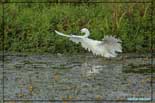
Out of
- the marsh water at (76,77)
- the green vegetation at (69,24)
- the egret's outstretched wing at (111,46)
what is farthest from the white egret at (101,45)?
the green vegetation at (69,24)

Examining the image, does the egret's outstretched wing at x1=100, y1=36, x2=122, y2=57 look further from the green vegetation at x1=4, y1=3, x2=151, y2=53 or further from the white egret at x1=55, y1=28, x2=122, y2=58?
the green vegetation at x1=4, y1=3, x2=151, y2=53

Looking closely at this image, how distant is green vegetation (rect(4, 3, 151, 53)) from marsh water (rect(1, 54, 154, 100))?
461 mm

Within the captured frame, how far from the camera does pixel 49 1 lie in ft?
46.4

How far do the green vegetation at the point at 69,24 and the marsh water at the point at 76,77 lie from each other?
46 cm

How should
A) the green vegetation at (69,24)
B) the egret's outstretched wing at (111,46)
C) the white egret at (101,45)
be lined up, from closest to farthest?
the white egret at (101,45) < the egret's outstretched wing at (111,46) < the green vegetation at (69,24)

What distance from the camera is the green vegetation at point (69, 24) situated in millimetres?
12312

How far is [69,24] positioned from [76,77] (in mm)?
3390

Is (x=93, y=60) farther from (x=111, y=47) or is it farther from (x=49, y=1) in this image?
(x=49, y=1)

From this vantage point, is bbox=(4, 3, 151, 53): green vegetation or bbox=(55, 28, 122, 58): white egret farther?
bbox=(4, 3, 151, 53): green vegetation

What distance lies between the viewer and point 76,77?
32.0 feet

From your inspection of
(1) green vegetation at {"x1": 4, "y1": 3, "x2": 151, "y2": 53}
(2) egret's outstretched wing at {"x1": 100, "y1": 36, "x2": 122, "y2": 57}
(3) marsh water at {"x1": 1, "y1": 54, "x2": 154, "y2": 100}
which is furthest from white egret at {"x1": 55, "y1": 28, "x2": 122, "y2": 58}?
(1) green vegetation at {"x1": 4, "y1": 3, "x2": 151, "y2": 53}

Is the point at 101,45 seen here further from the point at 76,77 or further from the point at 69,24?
the point at 76,77

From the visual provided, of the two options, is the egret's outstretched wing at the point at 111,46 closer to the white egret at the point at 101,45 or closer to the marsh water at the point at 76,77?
the white egret at the point at 101,45

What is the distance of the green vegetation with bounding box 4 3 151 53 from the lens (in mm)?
12312
